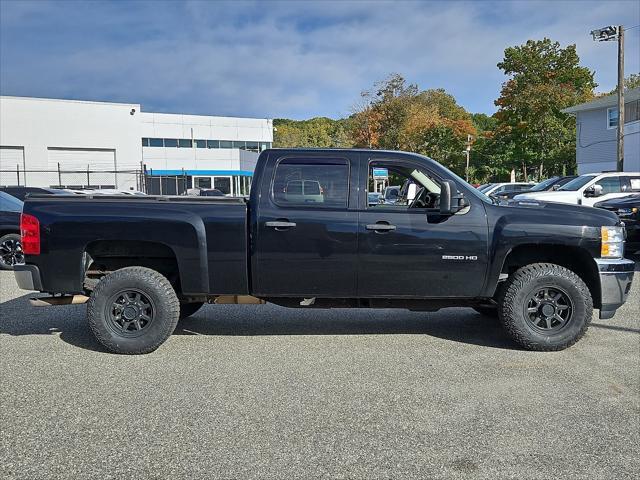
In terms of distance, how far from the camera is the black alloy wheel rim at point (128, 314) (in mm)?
5340

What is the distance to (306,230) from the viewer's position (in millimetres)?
5258

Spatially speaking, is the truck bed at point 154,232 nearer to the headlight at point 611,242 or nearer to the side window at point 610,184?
the headlight at point 611,242

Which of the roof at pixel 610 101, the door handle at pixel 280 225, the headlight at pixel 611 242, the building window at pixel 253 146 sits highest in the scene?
the building window at pixel 253 146

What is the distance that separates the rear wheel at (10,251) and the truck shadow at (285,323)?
11.4ft

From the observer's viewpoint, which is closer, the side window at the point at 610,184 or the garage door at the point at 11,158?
the side window at the point at 610,184

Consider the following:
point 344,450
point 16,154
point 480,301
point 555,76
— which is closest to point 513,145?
point 555,76

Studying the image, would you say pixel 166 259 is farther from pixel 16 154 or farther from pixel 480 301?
pixel 16 154

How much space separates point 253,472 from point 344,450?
1.94ft

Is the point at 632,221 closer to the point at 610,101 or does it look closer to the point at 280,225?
the point at 280,225

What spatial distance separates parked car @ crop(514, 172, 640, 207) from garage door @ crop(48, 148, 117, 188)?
35.0 metres

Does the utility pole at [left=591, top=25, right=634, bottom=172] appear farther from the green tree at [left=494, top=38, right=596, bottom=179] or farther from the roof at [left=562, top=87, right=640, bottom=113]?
the green tree at [left=494, top=38, right=596, bottom=179]

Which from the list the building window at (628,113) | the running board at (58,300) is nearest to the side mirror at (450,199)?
the running board at (58,300)

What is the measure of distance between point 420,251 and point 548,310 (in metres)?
1.38

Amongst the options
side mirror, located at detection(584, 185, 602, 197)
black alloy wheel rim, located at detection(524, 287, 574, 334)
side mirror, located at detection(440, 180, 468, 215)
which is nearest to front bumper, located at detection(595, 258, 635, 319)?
black alloy wheel rim, located at detection(524, 287, 574, 334)
